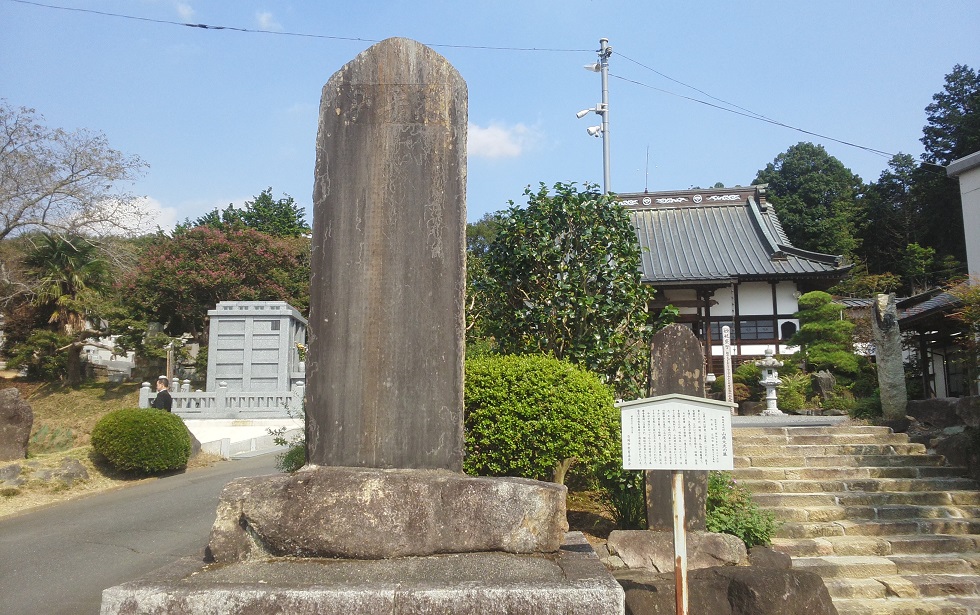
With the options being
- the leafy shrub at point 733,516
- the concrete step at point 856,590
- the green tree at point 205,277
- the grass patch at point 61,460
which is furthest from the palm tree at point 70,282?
the concrete step at point 856,590

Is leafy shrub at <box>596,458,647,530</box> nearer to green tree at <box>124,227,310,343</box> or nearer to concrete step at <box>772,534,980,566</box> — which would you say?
concrete step at <box>772,534,980,566</box>

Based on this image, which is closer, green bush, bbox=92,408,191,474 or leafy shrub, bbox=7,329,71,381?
green bush, bbox=92,408,191,474

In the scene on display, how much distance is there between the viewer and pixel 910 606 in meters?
5.90

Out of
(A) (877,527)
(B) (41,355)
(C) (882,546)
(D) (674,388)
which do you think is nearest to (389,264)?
(D) (674,388)

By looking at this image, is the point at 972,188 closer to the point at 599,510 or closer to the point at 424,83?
the point at 599,510

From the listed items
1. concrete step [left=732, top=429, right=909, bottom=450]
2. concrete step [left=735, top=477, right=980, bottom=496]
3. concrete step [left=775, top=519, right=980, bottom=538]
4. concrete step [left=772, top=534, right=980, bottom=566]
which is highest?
concrete step [left=732, top=429, right=909, bottom=450]

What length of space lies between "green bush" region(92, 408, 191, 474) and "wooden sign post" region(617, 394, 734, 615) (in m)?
9.92

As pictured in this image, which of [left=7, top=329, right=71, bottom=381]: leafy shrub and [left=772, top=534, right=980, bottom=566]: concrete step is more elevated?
[left=7, top=329, right=71, bottom=381]: leafy shrub

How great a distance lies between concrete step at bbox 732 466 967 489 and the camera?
8.42 m

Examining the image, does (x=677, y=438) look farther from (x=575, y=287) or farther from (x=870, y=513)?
(x=870, y=513)

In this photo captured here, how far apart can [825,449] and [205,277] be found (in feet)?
79.5

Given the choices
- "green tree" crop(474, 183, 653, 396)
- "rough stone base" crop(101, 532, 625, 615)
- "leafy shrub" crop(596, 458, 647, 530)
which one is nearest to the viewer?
"rough stone base" crop(101, 532, 625, 615)

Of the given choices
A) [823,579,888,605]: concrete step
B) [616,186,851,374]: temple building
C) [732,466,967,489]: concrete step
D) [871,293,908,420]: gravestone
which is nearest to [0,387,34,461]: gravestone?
[732,466,967,489]: concrete step

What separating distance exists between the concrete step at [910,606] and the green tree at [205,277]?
985 inches
